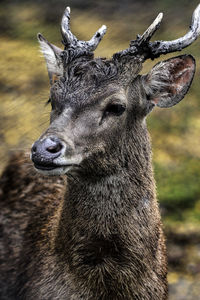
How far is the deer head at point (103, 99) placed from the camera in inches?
156

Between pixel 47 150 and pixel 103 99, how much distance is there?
2.19 feet

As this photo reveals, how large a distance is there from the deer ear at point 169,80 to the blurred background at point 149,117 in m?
0.95

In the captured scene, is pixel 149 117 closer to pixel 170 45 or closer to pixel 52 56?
pixel 52 56

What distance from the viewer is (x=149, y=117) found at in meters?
9.01

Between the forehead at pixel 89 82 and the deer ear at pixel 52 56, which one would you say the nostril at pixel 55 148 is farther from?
the deer ear at pixel 52 56

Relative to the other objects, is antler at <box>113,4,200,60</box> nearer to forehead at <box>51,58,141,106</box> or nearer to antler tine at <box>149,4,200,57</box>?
antler tine at <box>149,4,200,57</box>

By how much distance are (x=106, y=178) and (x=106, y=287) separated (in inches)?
34.5

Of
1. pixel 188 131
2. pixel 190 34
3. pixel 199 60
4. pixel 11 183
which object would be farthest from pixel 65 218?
pixel 199 60

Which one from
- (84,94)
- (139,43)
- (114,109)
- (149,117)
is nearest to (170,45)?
(139,43)

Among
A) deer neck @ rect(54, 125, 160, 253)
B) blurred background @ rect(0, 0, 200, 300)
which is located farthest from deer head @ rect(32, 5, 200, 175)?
blurred background @ rect(0, 0, 200, 300)

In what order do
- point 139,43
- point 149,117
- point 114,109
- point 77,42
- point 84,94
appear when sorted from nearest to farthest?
point 84,94, point 114,109, point 139,43, point 77,42, point 149,117

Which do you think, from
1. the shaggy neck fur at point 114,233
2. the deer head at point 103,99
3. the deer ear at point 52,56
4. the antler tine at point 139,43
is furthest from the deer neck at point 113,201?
the deer ear at point 52,56

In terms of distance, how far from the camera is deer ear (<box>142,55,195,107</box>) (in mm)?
4504

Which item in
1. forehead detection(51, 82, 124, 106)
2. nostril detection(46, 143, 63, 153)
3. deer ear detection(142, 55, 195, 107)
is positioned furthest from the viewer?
deer ear detection(142, 55, 195, 107)
